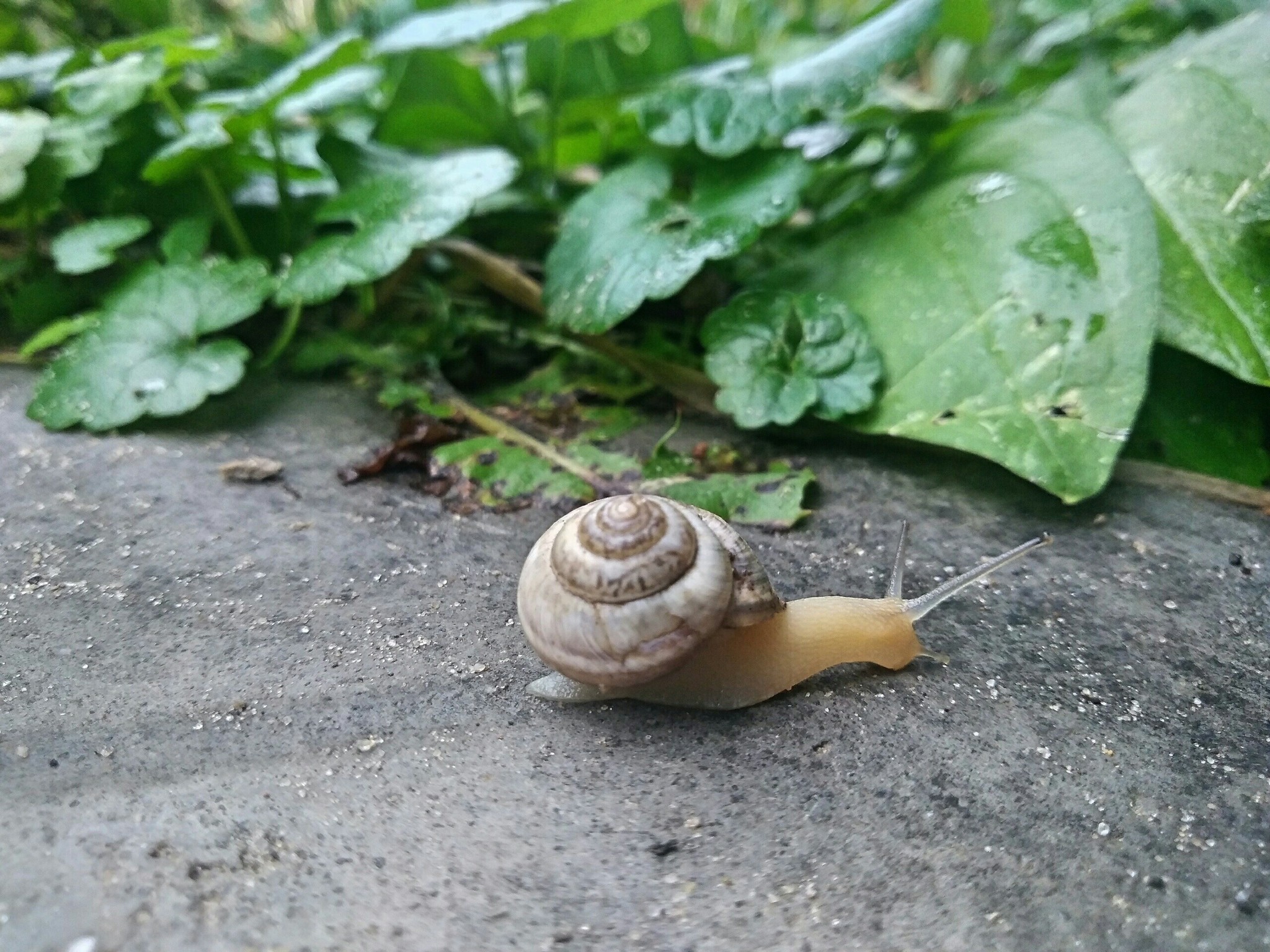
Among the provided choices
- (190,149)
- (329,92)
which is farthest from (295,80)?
(190,149)

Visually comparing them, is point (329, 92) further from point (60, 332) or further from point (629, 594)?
point (629, 594)

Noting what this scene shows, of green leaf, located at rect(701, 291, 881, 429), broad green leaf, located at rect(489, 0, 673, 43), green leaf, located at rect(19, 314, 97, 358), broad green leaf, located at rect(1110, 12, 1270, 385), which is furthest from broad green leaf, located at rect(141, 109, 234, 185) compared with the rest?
broad green leaf, located at rect(1110, 12, 1270, 385)

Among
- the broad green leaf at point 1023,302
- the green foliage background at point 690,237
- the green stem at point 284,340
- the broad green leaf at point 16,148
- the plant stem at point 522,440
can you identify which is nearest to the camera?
the broad green leaf at point 1023,302

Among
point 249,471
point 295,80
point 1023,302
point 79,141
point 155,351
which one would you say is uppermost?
point 295,80

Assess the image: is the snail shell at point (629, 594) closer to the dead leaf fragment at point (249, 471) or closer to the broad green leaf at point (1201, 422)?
the dead leaf fragment at point (249, 471)

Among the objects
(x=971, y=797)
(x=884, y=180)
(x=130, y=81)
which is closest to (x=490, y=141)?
(x=130, y=81)

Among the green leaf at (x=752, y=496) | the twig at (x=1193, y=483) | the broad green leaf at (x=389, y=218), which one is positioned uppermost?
the broad green leaf at (x=389, y=218)

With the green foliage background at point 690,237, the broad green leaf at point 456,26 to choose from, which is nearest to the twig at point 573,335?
the green foliage background at point 690,237
